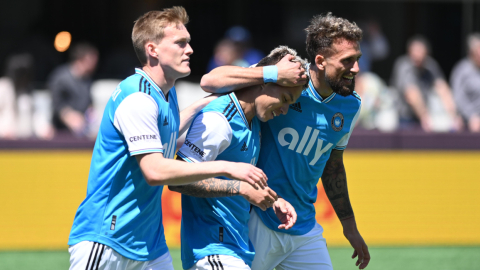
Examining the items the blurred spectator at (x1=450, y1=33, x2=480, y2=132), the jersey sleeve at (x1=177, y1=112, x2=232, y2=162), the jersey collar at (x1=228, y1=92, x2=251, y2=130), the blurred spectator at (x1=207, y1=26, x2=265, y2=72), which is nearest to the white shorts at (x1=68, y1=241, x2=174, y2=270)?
the jersey sleeve at (x1=177, y1=112, x2=232, y2=162)

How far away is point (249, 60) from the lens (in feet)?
30.1

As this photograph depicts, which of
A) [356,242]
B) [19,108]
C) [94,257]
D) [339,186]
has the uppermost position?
[94,257]

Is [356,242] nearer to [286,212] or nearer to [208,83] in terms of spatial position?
[286,212]

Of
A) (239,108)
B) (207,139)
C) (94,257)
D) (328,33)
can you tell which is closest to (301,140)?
(239,108)

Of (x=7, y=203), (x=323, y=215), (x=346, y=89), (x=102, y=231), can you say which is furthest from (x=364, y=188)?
(x=102, y=231)

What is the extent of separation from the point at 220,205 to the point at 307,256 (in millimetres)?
925

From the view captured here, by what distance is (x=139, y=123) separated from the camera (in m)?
2.81

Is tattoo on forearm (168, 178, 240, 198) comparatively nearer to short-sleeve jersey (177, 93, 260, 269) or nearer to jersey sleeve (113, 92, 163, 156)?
short-sleeve jersey (177, 93, 260, 269)

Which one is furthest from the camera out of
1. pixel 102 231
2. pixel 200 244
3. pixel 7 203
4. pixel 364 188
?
pixel 364 188

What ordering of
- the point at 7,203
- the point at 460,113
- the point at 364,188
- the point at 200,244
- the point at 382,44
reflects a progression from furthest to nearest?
the point at 382,44 < the point at 460,113 < the point at 364,188 < the point at 7,203 < the point at 200,244

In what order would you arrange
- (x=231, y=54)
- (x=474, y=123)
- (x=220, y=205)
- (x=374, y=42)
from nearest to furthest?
1. (x=220, y=205)
2. (x=474, y=123)
3. (x=231, y=54)
4. (x=374, y=42)

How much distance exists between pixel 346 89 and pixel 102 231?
1801 millimetres

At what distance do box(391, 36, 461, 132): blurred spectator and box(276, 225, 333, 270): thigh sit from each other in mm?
5833

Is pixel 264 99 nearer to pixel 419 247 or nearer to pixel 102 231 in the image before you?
pixel 102 231
